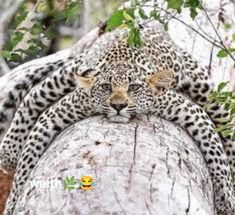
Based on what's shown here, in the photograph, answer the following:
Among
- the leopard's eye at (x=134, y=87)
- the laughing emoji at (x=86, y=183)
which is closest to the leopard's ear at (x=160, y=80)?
the leopard's eye at (x=134, y=87)

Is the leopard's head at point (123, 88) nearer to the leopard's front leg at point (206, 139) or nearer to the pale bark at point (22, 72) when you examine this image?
the leopard's front leg at point (206, 139)

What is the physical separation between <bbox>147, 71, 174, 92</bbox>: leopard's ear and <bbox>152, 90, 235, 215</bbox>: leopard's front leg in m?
0.08

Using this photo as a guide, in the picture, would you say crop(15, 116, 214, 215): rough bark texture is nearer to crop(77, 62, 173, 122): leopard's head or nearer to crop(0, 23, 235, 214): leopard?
crop(77, 62, 173, 122): leopard's head

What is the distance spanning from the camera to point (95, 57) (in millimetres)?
7375

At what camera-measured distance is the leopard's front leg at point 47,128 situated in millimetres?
7021

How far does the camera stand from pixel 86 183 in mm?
5410

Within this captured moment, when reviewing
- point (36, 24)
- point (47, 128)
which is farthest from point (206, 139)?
point (36, 24)

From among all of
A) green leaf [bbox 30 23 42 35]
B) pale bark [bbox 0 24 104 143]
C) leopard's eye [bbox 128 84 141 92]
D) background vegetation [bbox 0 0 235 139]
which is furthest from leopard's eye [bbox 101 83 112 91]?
pale bark [bbox 0 24 104 143]

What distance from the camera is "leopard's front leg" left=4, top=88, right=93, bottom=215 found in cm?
702

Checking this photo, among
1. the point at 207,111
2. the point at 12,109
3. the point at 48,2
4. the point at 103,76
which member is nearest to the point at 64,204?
the point at 103,76

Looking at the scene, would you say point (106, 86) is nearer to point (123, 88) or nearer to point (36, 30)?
point (123, 88)

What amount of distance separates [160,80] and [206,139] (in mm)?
541

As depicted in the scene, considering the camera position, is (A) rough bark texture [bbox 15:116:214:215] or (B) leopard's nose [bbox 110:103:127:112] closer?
(A) rough bark texture [bbox 15:116:214:215]

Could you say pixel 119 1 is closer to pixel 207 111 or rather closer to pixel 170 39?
pixel 170 39
